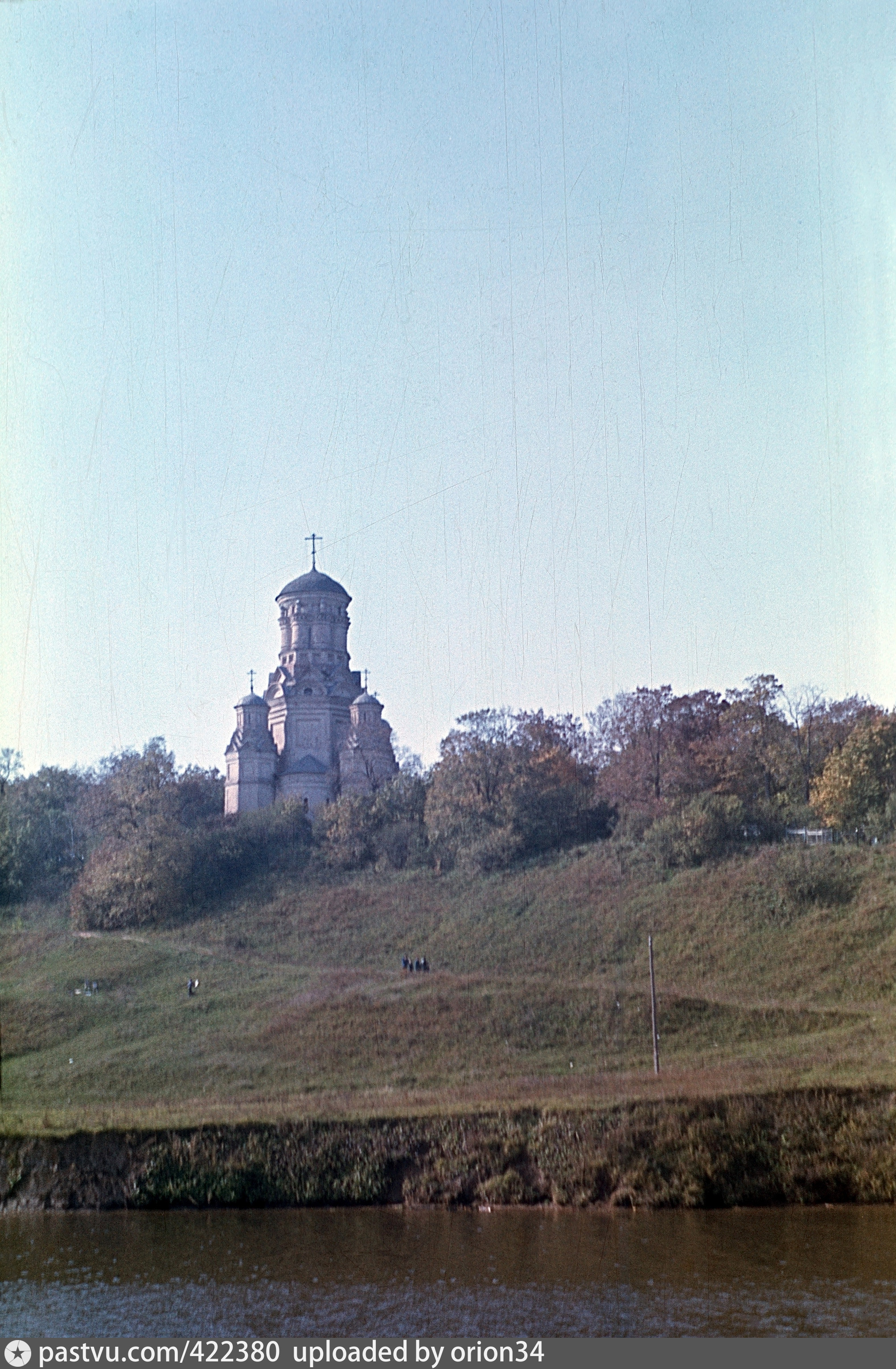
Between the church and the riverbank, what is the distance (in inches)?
1546

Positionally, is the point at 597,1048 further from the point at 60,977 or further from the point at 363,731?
the point at 363,731

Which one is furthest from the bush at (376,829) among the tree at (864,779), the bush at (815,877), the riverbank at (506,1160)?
the riverbank at (506,1160)

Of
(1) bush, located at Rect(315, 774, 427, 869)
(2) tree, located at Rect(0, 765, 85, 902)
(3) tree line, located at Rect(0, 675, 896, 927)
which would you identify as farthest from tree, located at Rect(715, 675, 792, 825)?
(2) tree, located at Rect(0, 765, 85, 902)

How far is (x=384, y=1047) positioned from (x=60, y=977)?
606 inches

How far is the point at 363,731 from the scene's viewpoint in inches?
2562

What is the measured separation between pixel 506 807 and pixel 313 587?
20041 mm

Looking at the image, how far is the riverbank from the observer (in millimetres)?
20594

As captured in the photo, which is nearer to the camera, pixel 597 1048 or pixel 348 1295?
pixel 348 1295

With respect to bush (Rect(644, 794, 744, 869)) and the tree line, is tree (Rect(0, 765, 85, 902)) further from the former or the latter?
bush (Rect(644, 794, 744, 869))

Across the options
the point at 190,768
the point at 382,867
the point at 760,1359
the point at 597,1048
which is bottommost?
the point at 760,1359

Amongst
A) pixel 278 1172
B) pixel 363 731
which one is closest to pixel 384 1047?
pixel 278 1172

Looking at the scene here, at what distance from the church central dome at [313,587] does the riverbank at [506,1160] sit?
47.7 meters

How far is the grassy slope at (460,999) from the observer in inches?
1071

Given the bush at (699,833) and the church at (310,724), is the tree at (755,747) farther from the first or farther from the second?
the church at (310,724)
